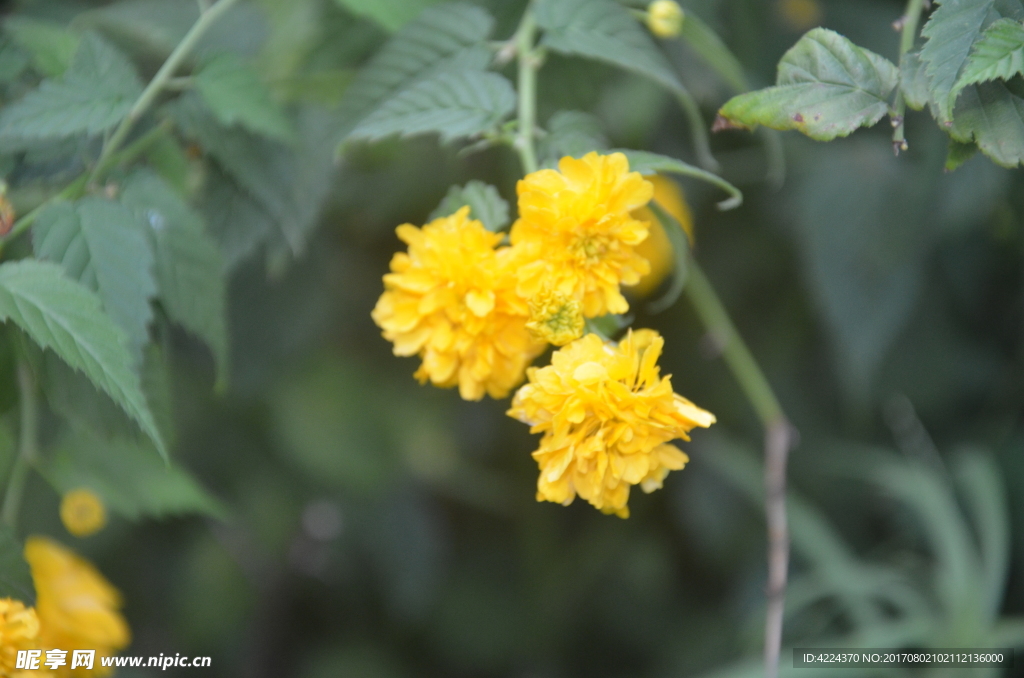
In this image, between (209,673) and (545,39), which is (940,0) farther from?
(209,673)

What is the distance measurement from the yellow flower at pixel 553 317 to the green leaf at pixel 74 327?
0.23m

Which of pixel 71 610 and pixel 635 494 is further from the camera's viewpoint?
pixel 635 494

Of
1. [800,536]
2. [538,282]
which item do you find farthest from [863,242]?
[538,282]

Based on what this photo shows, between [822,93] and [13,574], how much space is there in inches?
23.3

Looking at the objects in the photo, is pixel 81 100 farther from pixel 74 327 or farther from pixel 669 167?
pixel 669 167

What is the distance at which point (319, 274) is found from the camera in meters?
0.98

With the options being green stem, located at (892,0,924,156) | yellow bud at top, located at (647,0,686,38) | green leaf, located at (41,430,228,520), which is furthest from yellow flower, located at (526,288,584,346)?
→ green leaf, located at (41,430,228,520)

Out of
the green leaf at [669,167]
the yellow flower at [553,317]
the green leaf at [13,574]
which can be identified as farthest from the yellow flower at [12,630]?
the green leaf at [669,167]

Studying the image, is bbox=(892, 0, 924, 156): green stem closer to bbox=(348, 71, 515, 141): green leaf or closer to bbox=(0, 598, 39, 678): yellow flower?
bbox=(348, 71, 515, 141): green leaf

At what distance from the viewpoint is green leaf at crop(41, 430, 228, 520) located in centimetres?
72

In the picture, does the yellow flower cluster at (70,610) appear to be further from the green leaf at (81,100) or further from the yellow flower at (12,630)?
the green leaf at (81,100)

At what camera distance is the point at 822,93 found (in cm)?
45

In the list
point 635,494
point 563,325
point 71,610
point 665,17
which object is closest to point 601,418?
point 563,325

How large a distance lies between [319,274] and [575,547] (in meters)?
0.67
